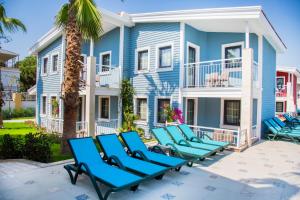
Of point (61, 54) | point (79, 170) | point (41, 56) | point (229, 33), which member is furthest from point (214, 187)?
point (41, 56)

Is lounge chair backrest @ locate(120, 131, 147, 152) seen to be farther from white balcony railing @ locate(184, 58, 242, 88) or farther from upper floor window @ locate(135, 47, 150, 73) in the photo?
upper floor window @ locate(135, 47, 150, 73)

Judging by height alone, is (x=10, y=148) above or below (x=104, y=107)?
below

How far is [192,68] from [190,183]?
8.10m

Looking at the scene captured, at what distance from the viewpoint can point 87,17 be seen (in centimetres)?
784

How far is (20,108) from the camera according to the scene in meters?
27.1

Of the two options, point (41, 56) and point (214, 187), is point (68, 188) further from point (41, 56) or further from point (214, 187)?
point (41, 56)

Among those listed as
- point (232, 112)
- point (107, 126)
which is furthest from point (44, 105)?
point (232, 112)

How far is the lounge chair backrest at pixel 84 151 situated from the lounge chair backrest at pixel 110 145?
0.31m

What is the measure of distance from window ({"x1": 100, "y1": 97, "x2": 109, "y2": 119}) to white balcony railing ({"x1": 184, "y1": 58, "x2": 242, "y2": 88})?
248 inches

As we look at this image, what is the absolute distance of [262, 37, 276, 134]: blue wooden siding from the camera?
1377 centimetres

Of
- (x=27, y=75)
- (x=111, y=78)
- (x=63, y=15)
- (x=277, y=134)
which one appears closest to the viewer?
(x=63, y=15)

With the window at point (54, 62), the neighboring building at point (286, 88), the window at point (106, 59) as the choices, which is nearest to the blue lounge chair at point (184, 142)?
the window at point (106, 59)

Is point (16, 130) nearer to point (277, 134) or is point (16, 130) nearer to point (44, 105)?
point (44, 105)

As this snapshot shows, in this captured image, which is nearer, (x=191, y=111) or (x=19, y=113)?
(x=191, y=111)
